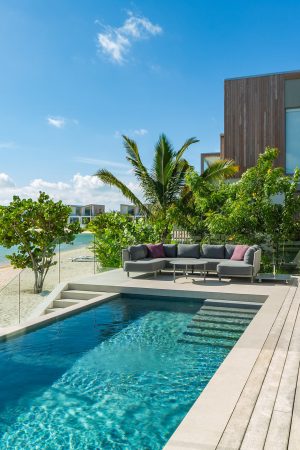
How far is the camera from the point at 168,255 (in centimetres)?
1172

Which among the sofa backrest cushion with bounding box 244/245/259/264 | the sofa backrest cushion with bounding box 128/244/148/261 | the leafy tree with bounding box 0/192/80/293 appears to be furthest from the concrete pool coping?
the leafy tree with bounding box 0/192/80/293

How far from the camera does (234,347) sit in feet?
15.8

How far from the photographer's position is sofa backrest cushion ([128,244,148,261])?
35.8ft

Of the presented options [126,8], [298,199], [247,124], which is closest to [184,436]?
[298,199]

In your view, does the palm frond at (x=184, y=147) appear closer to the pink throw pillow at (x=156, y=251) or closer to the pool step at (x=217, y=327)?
the pink throw pillow at (x=156, y=251)

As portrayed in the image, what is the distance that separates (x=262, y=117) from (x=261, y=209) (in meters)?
4.28

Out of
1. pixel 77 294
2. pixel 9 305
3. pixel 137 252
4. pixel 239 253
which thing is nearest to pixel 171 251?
pixel 137 252

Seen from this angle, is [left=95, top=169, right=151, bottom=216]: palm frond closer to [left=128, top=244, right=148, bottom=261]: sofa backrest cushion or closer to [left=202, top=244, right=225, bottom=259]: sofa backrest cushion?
[left=128, top=244, right=148, bottom=261]: sofa backrest cushion

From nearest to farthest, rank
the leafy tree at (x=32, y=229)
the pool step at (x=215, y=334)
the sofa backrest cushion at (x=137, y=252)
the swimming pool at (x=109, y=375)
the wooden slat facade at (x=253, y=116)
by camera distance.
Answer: the swimming pool at (x=109, y=375), the pool step at (x=215, y=334), the sofa backrest cushion at (x=137, y=252), the leafy tree at (x=32, y=229), the wooden slat facade at (x=253, y=116)

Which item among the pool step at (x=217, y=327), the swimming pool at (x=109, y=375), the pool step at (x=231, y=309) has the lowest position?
the swimming pool at (x=109, y=375)

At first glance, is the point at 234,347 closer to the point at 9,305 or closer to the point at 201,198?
the point at 9,305

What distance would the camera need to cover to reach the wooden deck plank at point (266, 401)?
8.69 ft

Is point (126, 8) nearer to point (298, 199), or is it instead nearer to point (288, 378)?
point (298, 199)

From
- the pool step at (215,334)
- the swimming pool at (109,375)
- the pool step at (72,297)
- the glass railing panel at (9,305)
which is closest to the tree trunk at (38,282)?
the pool step at (72,297)
